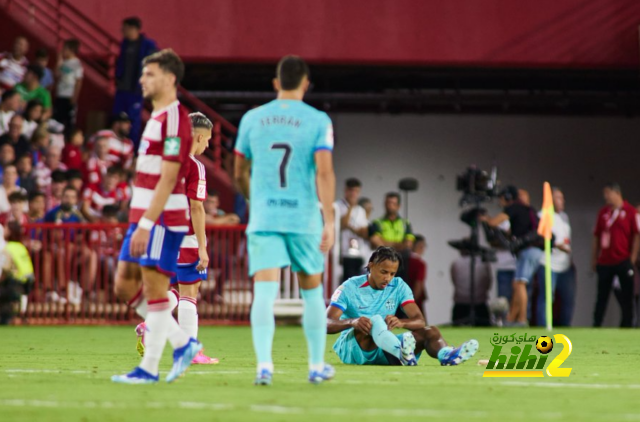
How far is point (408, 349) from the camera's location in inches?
343

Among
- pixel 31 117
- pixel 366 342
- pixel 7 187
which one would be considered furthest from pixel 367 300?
pixel 31 117

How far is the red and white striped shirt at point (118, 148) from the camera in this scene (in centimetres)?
1945

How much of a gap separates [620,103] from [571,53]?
2492mm

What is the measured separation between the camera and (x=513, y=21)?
2227 cm

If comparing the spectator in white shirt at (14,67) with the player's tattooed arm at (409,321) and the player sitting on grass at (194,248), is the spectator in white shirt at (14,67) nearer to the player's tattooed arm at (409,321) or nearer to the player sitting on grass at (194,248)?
the player sitting on grass at (194,248)

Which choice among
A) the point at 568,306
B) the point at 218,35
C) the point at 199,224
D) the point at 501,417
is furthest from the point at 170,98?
the point at 218,35

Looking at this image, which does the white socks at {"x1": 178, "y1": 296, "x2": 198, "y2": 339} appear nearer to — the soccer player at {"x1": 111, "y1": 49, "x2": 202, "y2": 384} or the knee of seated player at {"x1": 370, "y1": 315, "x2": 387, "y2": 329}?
the knee of seated player at {"x1": 370, "y1": 315, "x2": 387, "y2": 329}

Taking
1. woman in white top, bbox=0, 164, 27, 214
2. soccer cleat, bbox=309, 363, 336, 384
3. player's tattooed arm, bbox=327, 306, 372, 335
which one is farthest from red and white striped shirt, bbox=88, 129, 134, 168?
soccer cleat, bbox=309, 363, 336, 384

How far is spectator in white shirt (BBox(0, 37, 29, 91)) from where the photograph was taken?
1930 centimetres

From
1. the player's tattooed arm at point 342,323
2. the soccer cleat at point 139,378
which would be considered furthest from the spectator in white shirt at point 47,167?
the soccer cleat at point 139,378

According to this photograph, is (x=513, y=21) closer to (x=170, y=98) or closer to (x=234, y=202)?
(x=234, y=202)

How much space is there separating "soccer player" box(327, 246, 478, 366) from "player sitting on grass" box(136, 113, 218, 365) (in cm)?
109

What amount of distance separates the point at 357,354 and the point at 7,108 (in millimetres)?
11011

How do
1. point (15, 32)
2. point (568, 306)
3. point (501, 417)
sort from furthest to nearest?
point (15, 32)
point (568, 306)
point (501, 417)
